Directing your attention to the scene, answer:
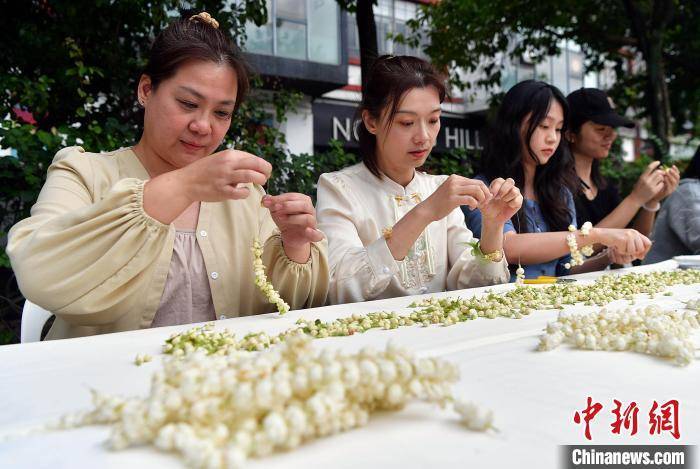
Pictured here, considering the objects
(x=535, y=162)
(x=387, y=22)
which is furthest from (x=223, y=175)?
(x=387, y=22)

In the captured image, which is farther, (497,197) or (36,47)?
(36,47)

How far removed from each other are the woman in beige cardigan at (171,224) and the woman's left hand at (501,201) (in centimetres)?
76

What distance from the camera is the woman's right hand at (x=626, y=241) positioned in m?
2.72

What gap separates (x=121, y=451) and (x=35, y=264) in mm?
959

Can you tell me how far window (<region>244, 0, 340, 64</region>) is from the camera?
10.5 meters

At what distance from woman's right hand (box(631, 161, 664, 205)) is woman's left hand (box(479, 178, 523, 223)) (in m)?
1.77

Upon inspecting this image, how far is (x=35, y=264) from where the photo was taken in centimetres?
145

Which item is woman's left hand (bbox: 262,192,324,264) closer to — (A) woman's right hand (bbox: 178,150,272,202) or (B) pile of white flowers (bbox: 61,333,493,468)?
(A) woman's right hand (bbox: 178,150,272,202)

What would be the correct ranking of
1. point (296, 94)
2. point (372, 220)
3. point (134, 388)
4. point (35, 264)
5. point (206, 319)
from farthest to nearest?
point (296, 94) < point (372, 220) < point (206, 319) < point (35, 264) < point (134, 388)

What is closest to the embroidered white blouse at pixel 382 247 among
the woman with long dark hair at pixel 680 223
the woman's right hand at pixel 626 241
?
the woman's right hand at pixel 626 241

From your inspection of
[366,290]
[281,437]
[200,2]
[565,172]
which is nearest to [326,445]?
[281,437]

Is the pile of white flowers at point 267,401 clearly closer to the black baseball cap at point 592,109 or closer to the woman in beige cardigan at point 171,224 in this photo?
the woman in beige cardigan at point 171,224

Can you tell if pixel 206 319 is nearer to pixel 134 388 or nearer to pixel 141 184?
pixel 141 184

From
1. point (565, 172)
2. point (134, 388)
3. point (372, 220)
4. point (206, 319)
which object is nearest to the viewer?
point (134, 388)
